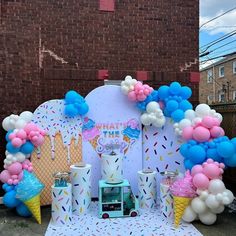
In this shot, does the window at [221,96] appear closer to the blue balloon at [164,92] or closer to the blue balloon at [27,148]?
the blue balloon at [164,92]

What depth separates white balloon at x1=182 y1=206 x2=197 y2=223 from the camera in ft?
15.9

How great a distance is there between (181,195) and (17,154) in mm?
2756

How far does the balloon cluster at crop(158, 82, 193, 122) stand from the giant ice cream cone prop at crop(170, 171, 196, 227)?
121 cm

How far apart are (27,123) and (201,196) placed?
3077mm

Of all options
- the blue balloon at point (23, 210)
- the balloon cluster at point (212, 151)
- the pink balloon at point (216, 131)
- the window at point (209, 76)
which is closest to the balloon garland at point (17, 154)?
the blue balloon at point (23, 210)

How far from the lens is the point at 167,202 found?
5.10 m

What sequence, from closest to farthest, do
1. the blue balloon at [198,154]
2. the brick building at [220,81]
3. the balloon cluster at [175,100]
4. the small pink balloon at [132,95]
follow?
the blue balloon at [198,154], the balloon cluster at [175,100], the small pink balloon at [132,95], the brick building at [220,81]

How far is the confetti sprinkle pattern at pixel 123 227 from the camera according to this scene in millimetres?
4582

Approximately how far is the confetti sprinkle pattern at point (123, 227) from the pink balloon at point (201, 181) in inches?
25.6

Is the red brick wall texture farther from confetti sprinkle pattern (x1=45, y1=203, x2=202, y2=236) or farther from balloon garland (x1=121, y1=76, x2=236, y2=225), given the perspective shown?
confetti sprinkle pattern (x1=45, y1=203, x2=202, y2=236)

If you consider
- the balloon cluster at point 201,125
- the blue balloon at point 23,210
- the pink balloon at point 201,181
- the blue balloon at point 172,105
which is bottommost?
the blue balloon at point 23,210

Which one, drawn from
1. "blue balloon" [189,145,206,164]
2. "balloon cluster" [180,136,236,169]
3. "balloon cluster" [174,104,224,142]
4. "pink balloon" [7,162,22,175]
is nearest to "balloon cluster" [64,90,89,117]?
"pink balloon" [7,162,22,175]

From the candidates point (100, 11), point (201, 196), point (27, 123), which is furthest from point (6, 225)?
point (100, 11)

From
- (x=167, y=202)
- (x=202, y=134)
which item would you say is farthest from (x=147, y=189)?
(x=202, y=134)
